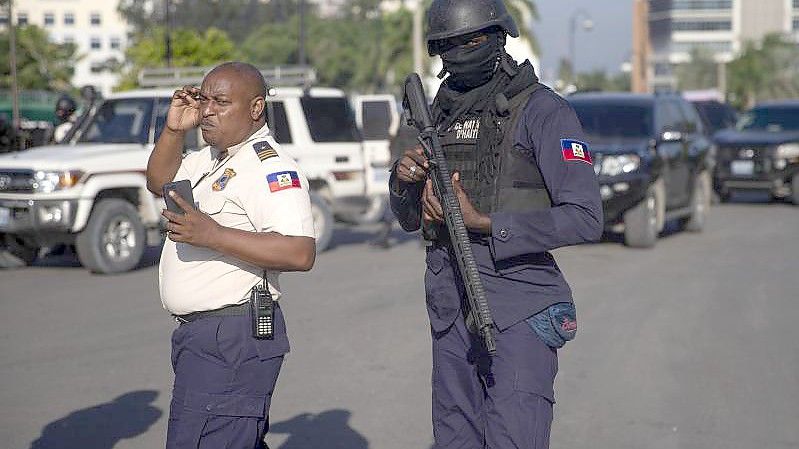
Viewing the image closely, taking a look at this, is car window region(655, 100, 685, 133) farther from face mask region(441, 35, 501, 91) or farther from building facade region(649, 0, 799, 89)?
building facade region(649, 0, 799, 89)

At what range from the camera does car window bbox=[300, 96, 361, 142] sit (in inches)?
575

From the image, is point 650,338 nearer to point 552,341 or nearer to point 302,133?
point 552,341

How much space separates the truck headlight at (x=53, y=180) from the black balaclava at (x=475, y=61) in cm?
906

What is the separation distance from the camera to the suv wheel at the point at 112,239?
1238cm

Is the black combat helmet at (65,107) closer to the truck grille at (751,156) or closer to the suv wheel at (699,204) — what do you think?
the suv wheel at (699,204)

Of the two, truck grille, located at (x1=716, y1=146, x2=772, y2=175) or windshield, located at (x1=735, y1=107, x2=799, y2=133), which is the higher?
windshield, located at (x1=735, y1=107, x2=799, y2=133)

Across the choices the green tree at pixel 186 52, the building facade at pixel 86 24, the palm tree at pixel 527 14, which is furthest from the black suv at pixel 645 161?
the building facade at pixel 86 24

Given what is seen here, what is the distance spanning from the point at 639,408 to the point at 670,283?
17.2 ft

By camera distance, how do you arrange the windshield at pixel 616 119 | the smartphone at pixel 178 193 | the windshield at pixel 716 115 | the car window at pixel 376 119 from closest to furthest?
the smartphone at pixel 178 193
the windshield at pixel 616 119
the car window at pixel 376 119
the windshield at pixel 716 115

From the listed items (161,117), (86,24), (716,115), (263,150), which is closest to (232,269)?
(263,150)

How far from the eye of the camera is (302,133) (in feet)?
47.5

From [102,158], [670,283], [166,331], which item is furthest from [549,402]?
[102,158]

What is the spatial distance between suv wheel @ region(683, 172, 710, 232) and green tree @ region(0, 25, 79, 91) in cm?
5082

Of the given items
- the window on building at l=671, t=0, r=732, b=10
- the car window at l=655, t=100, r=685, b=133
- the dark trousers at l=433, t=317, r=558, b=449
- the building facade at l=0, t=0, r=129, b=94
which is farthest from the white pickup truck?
the window on building at l=671, t=0, r=732, b=10
